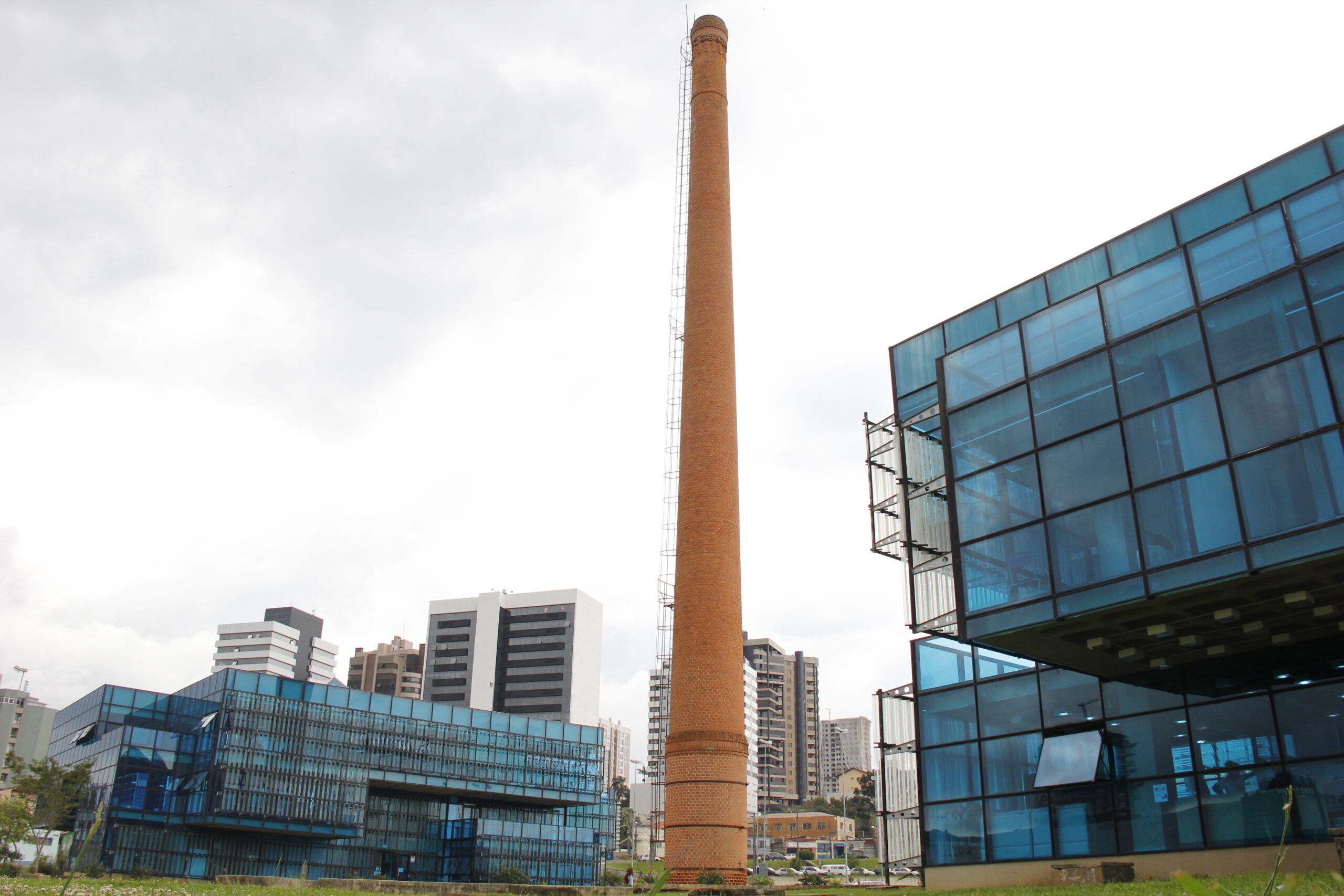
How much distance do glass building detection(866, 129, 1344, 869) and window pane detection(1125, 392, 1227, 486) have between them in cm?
4

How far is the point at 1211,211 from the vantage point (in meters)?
23.5

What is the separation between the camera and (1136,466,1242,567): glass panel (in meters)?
18.1

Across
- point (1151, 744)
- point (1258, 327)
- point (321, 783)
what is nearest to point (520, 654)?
point (321, 783)

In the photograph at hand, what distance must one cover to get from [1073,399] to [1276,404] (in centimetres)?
416

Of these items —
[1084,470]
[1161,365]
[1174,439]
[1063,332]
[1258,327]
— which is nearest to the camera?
[1258,327]

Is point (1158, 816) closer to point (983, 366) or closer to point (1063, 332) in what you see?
point (983, 366)

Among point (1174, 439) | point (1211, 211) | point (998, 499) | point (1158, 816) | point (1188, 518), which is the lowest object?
point (1158, 816)

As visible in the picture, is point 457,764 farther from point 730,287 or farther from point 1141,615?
point 1141,615

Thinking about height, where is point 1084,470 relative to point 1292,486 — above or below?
above

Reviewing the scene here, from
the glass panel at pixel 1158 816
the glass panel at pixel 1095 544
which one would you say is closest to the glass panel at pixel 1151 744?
the glass panel at pixel 1158 816

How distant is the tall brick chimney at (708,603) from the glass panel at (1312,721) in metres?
14.3

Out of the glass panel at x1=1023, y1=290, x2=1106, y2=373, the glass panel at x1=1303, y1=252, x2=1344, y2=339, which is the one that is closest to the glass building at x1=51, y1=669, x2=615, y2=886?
the glass panel at x1=1023, y1=290, x2=1106, y2=373

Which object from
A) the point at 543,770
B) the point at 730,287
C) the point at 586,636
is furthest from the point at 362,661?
the point at 730,287

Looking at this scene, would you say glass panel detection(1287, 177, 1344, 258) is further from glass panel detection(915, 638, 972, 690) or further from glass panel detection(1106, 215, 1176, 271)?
glass panel detection(915, 638, 972, 690)
